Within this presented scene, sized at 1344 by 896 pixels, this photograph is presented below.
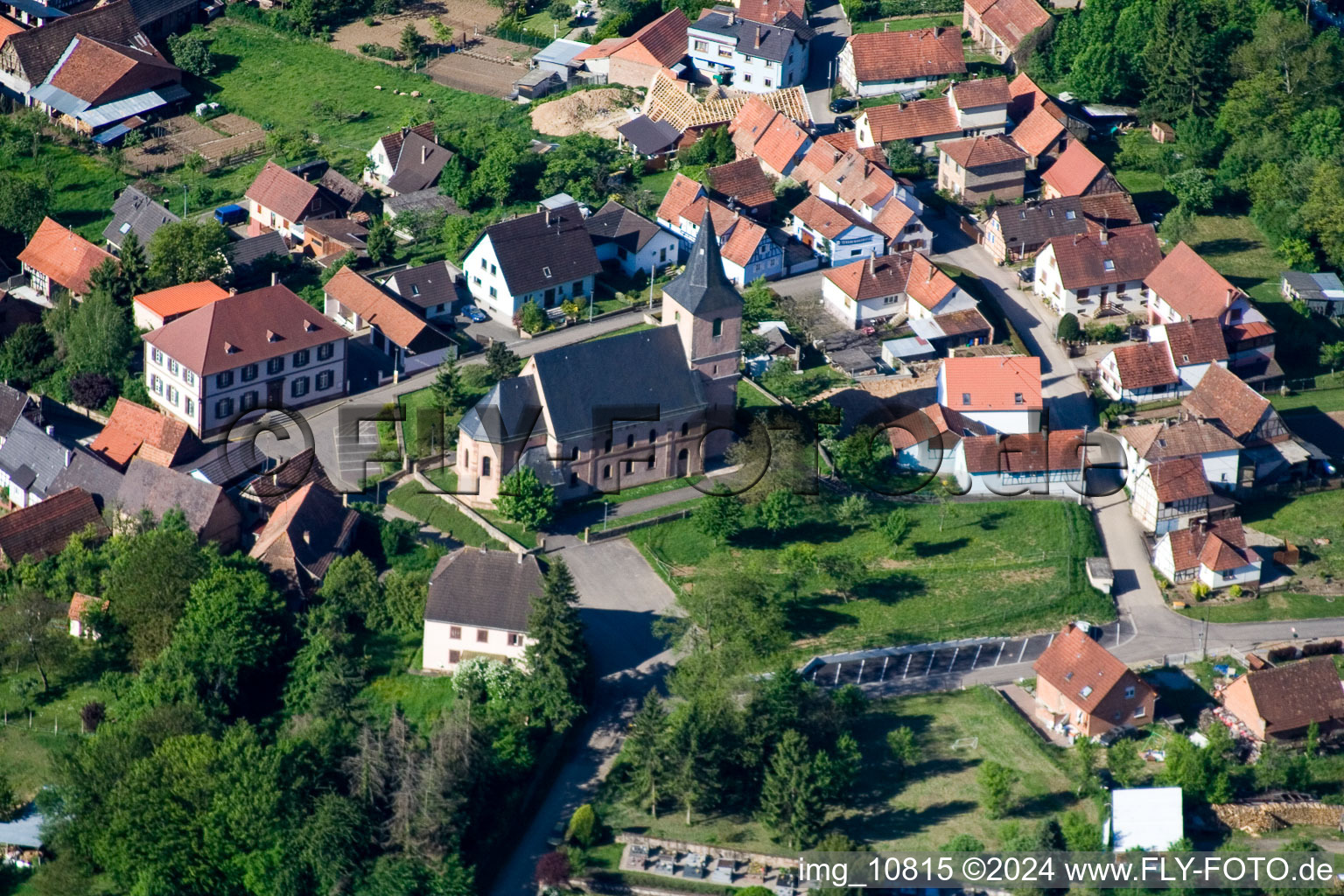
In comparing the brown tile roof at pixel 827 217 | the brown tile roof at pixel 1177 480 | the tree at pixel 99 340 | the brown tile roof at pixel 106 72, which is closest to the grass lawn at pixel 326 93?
the brown tile roof at pixel 106 72

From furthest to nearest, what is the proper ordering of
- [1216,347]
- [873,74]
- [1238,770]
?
1. [873,74]
2. [1216,347]
3. [1238,770]

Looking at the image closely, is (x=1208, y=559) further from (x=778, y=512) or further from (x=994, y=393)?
(x=778, y=512)

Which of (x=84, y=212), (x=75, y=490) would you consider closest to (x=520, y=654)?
(x=75, y=490)

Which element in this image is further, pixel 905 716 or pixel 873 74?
pixel 873 74

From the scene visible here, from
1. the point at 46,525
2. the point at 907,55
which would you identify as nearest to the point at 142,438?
the point at 46,525

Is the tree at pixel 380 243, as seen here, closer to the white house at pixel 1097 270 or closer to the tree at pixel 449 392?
the tree at pixel 449 392

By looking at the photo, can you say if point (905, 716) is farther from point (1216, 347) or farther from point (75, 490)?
point (75, 490)

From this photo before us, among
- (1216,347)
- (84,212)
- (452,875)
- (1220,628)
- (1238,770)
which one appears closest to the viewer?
(452,875)
